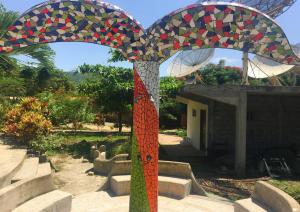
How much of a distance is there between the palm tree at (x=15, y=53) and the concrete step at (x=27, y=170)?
10.6 ft

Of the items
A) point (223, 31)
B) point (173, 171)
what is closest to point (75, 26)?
point (223, 31)

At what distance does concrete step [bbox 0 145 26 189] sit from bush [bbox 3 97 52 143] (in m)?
0.77

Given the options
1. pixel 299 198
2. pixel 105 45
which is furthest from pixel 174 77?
pixel 105 45

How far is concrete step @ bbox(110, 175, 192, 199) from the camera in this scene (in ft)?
25.1

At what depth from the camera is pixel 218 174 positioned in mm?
11828

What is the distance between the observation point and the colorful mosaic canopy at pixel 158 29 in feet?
14.5

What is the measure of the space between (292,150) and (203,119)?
13.6 ft

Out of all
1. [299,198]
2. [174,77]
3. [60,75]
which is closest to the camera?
[299,198]

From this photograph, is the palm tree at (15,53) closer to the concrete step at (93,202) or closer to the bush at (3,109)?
the bush at (3,109)

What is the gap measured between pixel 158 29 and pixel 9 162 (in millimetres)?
5752

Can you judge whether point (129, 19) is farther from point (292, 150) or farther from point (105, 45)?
point (292, 150)

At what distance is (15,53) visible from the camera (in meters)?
10.8

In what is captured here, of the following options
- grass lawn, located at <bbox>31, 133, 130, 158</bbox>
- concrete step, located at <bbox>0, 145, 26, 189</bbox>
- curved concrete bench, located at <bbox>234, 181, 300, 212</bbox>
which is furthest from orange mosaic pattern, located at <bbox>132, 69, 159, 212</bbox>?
grass lawn, located at <bbox>31, 133, 130, 158</bbox>

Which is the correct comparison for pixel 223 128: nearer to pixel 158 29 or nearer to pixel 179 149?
pixel 179 149
